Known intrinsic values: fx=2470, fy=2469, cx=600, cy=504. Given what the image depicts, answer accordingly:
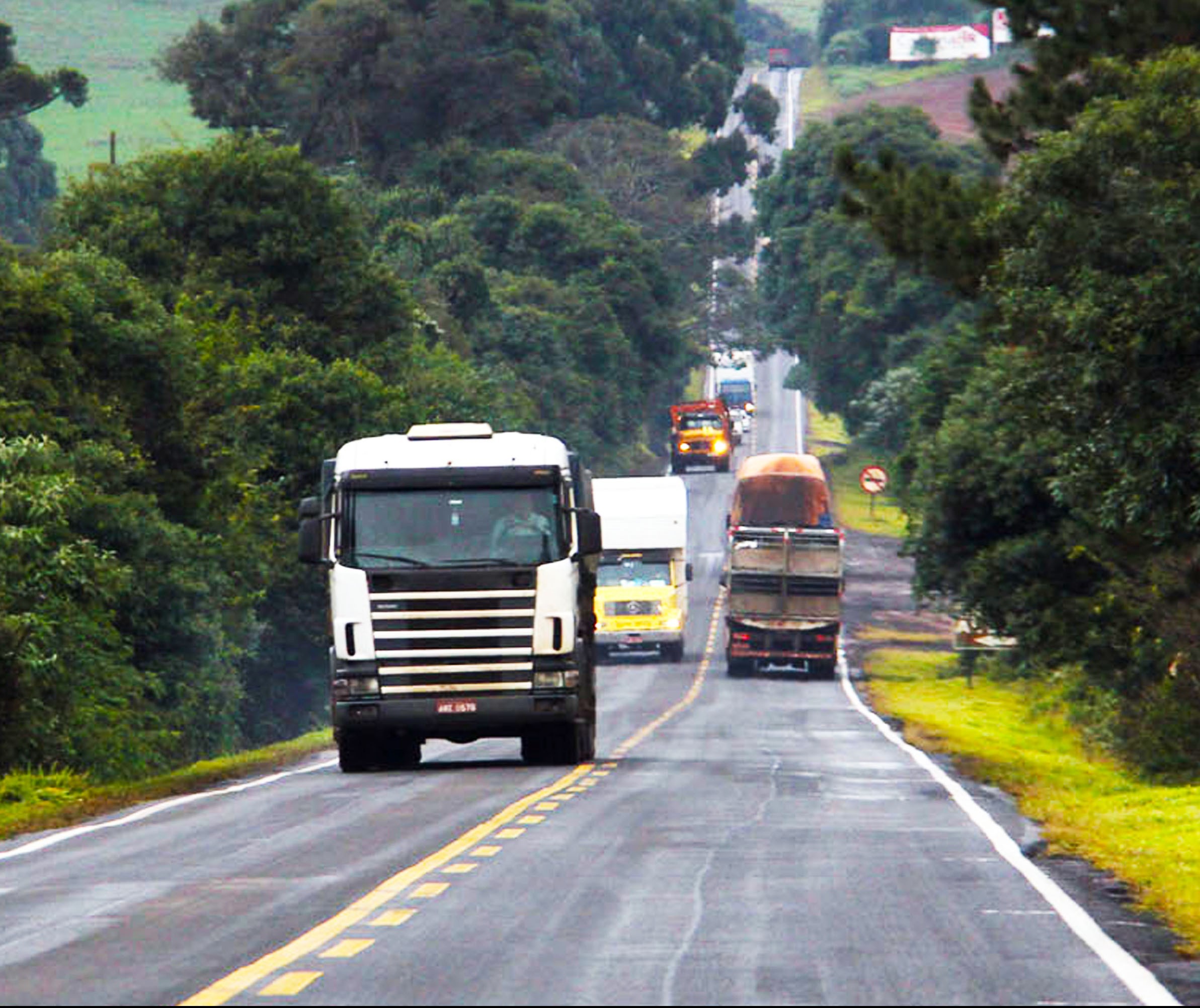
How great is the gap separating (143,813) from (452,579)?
472 centimetres

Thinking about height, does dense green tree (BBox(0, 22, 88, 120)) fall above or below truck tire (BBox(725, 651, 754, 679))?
above

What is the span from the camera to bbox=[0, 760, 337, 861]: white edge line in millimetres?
19734

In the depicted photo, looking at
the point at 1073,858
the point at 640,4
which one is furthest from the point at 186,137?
the point at 1073,858

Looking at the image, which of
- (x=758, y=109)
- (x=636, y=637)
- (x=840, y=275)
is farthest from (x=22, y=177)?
(x=636, y=637)

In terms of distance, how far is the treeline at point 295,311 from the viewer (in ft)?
119

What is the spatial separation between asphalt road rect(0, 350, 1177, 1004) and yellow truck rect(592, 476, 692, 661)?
35999mm

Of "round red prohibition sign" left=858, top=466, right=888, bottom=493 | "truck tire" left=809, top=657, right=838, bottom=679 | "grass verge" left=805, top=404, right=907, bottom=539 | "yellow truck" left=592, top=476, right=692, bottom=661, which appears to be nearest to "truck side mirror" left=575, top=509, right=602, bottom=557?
"yellow truck" left=592, top=476, right=692, bottom=661

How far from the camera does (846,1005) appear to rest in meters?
10.5

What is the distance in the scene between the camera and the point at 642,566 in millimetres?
65188

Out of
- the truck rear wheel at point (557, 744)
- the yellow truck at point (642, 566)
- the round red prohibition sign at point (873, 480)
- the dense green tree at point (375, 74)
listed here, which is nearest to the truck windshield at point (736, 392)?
the dense green tree at point (375, 74)

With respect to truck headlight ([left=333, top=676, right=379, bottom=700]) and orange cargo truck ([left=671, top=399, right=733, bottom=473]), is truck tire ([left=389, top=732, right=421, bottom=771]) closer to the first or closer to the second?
truck headlight ([left=333, top=676, right=379, bottom=700])

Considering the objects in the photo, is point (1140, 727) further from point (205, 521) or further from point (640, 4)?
point (640, 4)

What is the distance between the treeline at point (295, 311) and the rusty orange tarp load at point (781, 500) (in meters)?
8.63

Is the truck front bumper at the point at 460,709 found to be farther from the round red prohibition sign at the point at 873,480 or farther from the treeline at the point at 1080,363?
the round red prohibition sign at the point at 873,480
